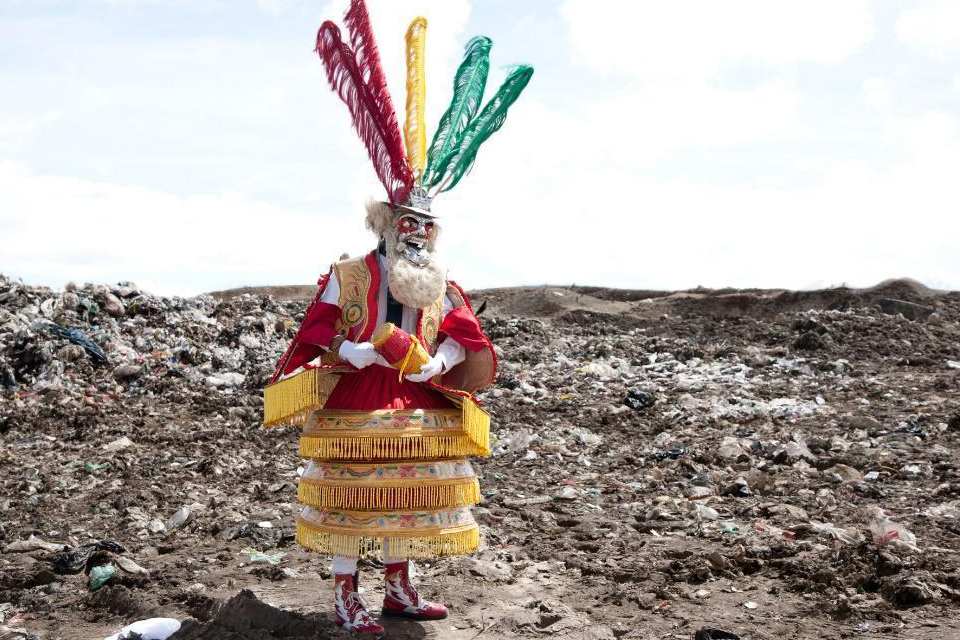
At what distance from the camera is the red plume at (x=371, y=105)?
4109 mm

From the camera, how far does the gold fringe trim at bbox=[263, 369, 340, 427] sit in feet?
13.2

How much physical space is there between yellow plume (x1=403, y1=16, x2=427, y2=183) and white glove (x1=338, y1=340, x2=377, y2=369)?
810 millimetres

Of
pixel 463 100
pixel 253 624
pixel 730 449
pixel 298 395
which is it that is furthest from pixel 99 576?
pixel 730 449

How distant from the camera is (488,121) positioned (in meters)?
4.27

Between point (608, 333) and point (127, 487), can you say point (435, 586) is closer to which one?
point (127, 487)

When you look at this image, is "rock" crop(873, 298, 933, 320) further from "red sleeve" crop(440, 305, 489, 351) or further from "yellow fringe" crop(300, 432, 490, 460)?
"yellow fringe" crop(300, 432, 490, 460)

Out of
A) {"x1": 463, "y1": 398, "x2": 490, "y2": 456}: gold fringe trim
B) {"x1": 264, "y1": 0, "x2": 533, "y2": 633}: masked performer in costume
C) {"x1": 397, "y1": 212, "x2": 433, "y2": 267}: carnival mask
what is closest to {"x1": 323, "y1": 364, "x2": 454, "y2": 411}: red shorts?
{"x1": 264, "y1": 0, "x2": 533, "y2": 633}: masked performer in costume

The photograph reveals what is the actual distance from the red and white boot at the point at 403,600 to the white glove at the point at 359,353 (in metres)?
1.05

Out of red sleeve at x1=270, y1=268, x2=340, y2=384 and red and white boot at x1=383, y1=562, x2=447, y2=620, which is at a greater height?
red sleeve at x1=270, y1=268, x2=340, y2=384

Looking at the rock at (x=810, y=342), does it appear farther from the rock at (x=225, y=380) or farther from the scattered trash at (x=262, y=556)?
the scattered trash at (x=262, y=556)

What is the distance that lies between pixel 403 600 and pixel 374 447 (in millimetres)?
942

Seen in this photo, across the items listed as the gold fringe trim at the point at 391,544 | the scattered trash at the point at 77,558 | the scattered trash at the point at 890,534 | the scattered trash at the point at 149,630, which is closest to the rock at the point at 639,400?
the scattered trash at the point at 890,534

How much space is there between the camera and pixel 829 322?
49.6 feet

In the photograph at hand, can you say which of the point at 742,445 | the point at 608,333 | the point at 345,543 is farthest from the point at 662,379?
the point at 345,543
